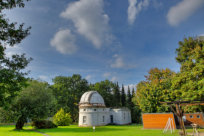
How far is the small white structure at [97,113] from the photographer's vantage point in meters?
31.5

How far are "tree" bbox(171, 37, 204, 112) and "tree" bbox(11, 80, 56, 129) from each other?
22.7 m

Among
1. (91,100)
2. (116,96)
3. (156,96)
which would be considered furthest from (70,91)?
(156,96)

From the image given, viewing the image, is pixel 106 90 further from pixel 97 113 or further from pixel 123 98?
pixel 97 113

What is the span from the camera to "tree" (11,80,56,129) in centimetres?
2242

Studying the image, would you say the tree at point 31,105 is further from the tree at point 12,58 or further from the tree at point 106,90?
the tree at point 106,90

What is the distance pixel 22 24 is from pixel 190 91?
783 inches

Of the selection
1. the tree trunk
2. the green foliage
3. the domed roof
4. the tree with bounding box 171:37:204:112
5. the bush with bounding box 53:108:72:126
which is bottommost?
the bush with bounding box 53:108:72:126

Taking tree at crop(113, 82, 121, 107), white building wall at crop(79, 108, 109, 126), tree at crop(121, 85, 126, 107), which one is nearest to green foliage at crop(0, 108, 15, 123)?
white building wall at crop(79, 108, 109, 126)

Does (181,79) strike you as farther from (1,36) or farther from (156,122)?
(1,36)

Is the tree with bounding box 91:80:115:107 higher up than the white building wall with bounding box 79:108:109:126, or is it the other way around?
the tree with bounding box 91:80:115:107

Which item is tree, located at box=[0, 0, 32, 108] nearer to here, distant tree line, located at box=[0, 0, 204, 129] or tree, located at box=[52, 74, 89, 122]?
distant tree line, located at box=[0, 0, 204, 129]

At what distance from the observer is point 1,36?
8.66 metres

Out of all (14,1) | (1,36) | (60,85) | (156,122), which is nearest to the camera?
(14,1)

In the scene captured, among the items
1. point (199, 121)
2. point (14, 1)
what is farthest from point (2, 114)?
point (199, 121)
